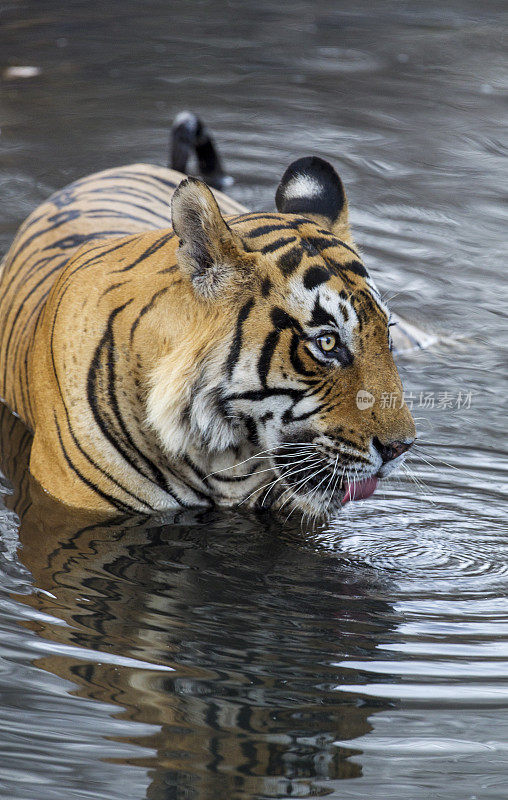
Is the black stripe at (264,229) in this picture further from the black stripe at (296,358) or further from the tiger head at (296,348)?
the black stripe at (296,358)

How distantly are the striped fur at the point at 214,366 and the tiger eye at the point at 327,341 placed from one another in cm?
1

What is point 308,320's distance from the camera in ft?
8.11

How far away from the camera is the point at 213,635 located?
2.46 meters

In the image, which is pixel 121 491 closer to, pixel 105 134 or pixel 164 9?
pixel 105 134

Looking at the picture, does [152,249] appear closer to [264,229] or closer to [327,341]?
[264,229]

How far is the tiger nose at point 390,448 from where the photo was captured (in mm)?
2490

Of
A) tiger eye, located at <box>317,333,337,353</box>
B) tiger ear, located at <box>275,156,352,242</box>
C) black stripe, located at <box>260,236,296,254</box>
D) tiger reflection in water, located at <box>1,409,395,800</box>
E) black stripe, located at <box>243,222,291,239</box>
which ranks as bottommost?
tiger reflection in water, located at <box>1,409,395,800</box>

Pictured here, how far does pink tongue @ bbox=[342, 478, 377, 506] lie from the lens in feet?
8.69

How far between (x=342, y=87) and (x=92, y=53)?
5.87 ft

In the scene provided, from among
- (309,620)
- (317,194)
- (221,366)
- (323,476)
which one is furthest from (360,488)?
(317,194)

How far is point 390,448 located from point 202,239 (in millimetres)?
608

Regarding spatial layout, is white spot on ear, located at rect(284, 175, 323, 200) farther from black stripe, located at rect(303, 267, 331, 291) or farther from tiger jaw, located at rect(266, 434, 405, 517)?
tiger jaw, located at rect(266, 434, 405, 517)

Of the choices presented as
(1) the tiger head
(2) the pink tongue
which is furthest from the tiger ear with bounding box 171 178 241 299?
(2) the pink tongue

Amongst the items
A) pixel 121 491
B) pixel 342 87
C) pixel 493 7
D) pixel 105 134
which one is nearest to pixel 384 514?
pixel 121 491
